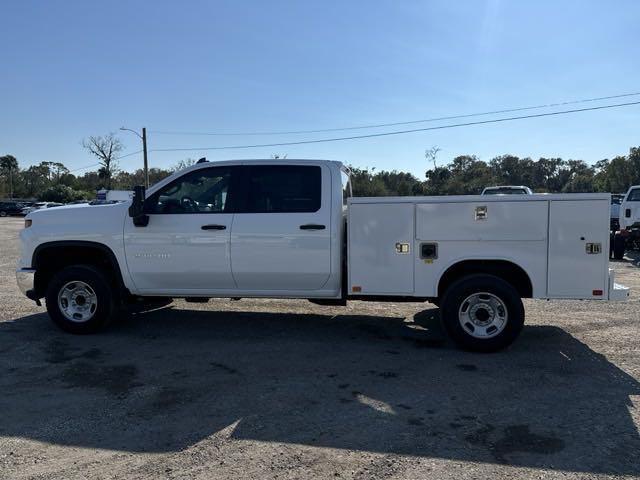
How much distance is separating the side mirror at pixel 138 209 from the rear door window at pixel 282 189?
45.0 inches

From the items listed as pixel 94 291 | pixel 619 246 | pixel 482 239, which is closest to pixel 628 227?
pixel 619 246

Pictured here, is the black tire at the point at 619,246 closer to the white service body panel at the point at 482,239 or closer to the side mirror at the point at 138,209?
the white service body panel at the point at 482,239

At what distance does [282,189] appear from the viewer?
6.17 meters

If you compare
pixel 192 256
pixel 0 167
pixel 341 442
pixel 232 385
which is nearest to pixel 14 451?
pixel 232 385

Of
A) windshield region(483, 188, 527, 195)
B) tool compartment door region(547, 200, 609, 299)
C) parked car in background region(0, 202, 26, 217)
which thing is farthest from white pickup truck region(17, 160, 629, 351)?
parked car in background region(0, 202, 26, 217)

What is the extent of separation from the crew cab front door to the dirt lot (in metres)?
0.74

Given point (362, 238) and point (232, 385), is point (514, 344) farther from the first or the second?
point (232, 385)

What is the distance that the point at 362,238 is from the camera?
5.84 meters

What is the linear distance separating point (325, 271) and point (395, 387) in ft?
5.30

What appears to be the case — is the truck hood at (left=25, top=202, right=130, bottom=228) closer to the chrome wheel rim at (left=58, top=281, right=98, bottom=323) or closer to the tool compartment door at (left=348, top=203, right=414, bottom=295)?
the chrome wheel rim at (left=58, top=281, right=98, bottom=323)

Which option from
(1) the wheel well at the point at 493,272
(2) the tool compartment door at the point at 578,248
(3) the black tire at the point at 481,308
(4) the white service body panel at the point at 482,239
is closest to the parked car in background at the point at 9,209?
(4) the white service body panel at the point at 482,239

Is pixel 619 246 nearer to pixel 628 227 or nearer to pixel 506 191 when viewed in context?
pixel 628 227

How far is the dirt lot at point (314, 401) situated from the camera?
11.5 feet

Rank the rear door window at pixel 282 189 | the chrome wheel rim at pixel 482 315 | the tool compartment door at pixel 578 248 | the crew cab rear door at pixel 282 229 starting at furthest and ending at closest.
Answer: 1. the rear door window at pixel 282 189
2. the crew cab rear door at pixel 282 229
3. the chrome wheel rim at pixel 482 315
4. the tool compartment door at pixel 578 248
